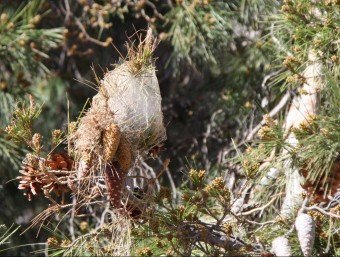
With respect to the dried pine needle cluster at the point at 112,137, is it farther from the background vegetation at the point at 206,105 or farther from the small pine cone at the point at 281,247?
the small pine cone at the point at 281,247

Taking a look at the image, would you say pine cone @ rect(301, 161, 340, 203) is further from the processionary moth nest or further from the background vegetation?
Result: the processionary moth nest

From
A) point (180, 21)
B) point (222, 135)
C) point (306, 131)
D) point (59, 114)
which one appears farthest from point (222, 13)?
point (306, 131)

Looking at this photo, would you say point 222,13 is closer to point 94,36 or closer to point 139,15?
point 139,15

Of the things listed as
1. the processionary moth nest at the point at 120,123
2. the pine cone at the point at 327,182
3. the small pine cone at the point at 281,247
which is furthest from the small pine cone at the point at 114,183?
the pine cone at the point at 327,182

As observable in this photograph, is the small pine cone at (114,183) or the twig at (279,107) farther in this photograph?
the twig at (279,107)

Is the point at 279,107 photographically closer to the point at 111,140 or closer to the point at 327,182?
the point at 327,182

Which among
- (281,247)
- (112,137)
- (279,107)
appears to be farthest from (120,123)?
(279,107)

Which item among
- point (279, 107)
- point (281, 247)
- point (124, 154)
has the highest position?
point (279, 107)
